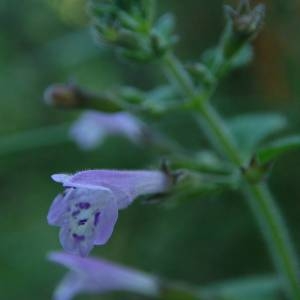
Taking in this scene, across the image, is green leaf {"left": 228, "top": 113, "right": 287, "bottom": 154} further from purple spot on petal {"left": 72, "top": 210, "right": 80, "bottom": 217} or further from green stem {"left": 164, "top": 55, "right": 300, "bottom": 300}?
purple spot on petal {"left": 72, "top": 210, "right": 80, "bottom": 217}

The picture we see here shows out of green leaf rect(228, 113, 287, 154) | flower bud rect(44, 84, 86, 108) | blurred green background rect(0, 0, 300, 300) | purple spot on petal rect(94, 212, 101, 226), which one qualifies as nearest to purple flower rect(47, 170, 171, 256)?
purple spot on petal rect(94, 212, 101, 226)

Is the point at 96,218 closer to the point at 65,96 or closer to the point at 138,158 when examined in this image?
the point at 65,96

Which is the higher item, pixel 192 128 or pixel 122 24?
pixel 192 128

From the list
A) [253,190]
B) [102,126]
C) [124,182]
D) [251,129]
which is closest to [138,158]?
[102,126]

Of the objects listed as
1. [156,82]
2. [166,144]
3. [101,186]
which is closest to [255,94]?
[156,82]

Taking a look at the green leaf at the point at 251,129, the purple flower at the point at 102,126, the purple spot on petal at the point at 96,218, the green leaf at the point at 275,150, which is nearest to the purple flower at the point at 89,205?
the purple spot on petal at the point at 96,218

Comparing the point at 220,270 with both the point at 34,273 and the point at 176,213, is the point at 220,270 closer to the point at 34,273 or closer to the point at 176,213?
the point at 176,213
